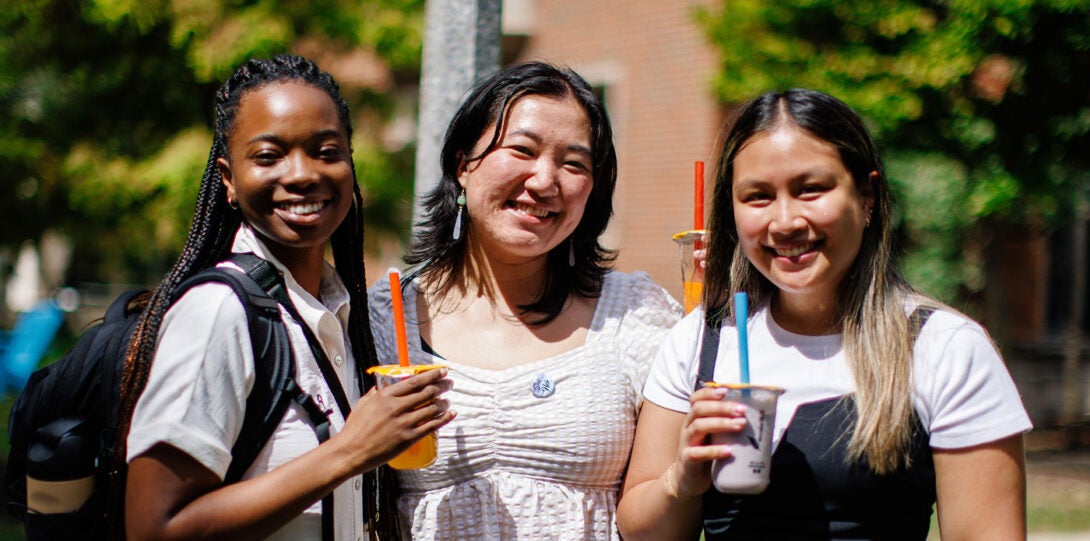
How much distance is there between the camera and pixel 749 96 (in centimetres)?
780

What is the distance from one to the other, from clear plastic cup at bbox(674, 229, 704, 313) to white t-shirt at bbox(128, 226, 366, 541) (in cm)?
107

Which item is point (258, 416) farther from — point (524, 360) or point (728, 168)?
point (728, 168)

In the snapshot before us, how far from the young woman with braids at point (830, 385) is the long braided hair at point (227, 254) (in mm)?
619

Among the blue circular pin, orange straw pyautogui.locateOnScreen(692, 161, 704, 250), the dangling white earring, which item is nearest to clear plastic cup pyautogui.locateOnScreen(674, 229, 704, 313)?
orange straw pyautogui.locateOnScreen(692, 161, 704, 250)

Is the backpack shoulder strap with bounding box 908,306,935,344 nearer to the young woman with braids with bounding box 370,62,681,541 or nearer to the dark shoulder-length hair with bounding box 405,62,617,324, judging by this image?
the young woman with braids with bounding box 370,62,681,541

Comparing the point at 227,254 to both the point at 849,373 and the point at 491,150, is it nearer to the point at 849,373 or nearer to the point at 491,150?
the point at 491,150

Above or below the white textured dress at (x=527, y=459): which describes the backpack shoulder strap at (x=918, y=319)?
above

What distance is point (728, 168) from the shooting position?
249cm

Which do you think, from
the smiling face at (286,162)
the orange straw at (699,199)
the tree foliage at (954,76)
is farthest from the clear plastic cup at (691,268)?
the tree foliage at (954,76)

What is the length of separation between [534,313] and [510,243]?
0.26 m

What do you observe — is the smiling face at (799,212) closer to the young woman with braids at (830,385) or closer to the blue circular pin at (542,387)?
the young woman with braids at (830,385)

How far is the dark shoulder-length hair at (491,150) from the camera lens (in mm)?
2918

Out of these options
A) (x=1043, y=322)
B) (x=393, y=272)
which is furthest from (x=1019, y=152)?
(x=393, y=272)

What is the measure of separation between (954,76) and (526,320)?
5.36 metres
